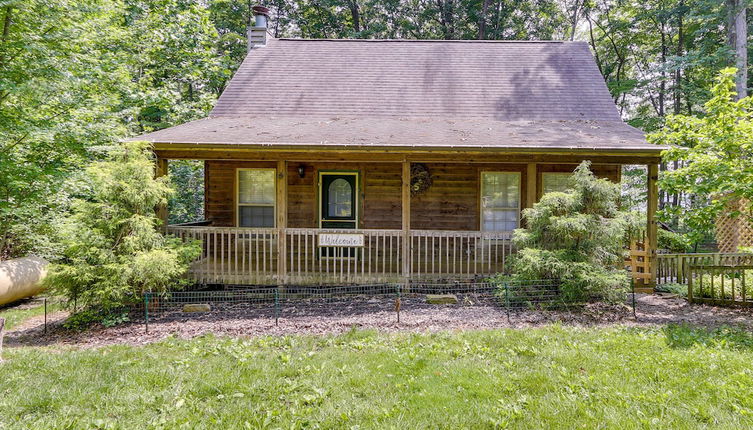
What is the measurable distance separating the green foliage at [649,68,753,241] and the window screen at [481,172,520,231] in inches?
134

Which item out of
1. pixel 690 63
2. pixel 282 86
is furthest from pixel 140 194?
pixel 690 63

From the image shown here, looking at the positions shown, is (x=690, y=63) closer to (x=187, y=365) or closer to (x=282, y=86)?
(x=282, y=86)

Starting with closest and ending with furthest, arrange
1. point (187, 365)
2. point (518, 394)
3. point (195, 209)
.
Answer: point (518, 394) → point (187, 365) → point (195, 209)

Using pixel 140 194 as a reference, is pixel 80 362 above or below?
below

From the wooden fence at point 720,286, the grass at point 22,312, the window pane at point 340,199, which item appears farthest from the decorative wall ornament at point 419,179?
the grass at point 22,312

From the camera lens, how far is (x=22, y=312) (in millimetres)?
8133

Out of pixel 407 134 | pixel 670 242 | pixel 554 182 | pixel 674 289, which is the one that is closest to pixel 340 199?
pixel 407 134

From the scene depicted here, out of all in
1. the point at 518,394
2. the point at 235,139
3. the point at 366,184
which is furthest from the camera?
the point at 366,184

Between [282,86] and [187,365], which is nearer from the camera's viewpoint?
[187,365]

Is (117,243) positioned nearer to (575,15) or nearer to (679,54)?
(679,54)

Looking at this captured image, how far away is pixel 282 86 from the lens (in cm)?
1166

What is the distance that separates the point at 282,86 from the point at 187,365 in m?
8.86

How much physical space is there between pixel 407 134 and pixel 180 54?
11.6 metres

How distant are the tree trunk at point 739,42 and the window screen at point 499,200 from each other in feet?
38.5
